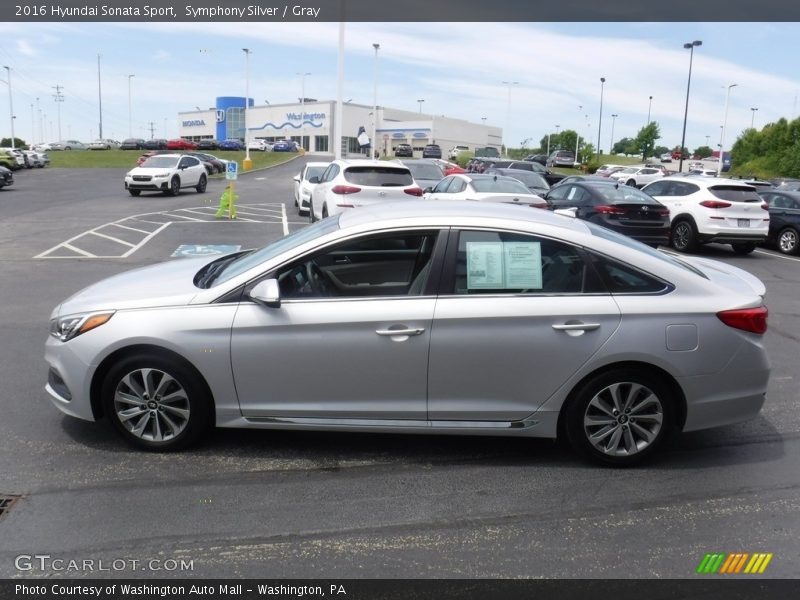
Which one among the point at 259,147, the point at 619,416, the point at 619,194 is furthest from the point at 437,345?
the point at 259,147

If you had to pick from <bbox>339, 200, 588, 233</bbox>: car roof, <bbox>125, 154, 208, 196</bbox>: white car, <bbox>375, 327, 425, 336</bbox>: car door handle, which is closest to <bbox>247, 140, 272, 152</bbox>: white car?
<bbox>125, 154, 208, 196</bbox>: white car

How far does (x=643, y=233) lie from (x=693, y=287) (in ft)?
33.7

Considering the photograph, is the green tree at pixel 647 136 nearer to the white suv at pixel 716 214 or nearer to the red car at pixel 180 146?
the red car at pixel 180 146

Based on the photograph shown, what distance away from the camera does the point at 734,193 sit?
632 inches

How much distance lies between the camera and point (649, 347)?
4449 mm

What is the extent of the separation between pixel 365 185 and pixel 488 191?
2.86 m

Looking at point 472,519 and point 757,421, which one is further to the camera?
point 757,421

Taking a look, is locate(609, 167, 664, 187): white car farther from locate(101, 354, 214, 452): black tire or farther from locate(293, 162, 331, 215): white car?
locate(101, 354, 214, 452): black tire

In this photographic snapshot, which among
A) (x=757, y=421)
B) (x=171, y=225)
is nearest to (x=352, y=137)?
(x=171, y=225)

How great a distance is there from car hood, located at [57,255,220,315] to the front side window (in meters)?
1.70

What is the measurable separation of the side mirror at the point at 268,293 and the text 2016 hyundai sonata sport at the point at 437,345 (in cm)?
1

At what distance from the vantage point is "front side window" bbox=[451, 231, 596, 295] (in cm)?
455
